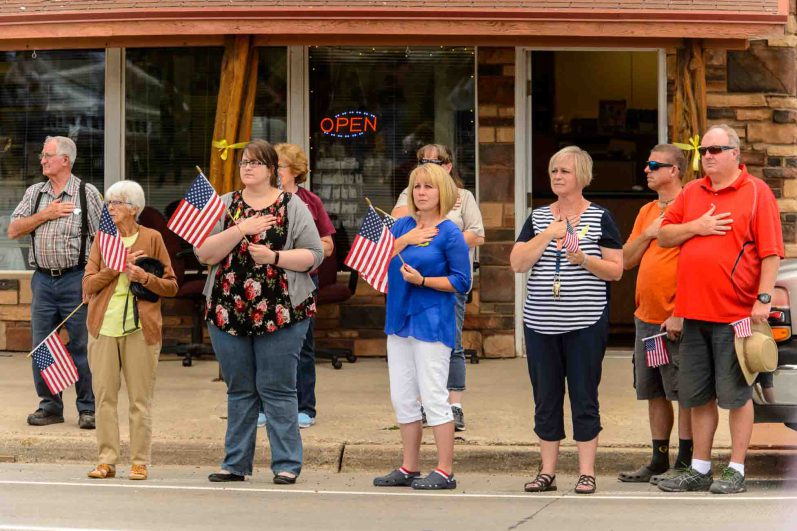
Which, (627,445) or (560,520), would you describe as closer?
(560,520)

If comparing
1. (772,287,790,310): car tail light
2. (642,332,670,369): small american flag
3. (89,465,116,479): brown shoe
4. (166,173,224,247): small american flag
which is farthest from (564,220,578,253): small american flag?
(89,465,116,479): brown shoe

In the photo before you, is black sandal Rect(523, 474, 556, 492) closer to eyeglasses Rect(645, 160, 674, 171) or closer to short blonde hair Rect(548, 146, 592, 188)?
short blonde hair Rect(548, 146, 592, 188)

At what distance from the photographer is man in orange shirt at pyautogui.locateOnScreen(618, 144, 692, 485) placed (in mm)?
7914

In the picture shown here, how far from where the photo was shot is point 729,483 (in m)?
7.57

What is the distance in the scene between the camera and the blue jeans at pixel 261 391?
7.80m

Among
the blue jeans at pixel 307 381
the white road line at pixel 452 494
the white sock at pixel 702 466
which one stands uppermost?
the blue jeans at pixel 307 381

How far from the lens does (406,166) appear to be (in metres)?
12.2

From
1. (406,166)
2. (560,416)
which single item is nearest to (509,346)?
(406,166)

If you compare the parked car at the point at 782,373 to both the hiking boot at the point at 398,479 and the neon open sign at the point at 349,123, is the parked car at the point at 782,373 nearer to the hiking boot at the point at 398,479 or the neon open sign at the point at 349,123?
the hiking boot at the point at 398,479

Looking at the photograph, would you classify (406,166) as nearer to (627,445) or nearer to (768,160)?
(768,160)

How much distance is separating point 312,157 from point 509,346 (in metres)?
2.38

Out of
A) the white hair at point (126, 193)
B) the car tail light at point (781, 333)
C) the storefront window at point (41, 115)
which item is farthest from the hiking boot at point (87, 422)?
the car tail light at point (781, 333)

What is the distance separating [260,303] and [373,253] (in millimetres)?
725

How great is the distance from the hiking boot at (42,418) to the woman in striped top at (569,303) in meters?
3.51
